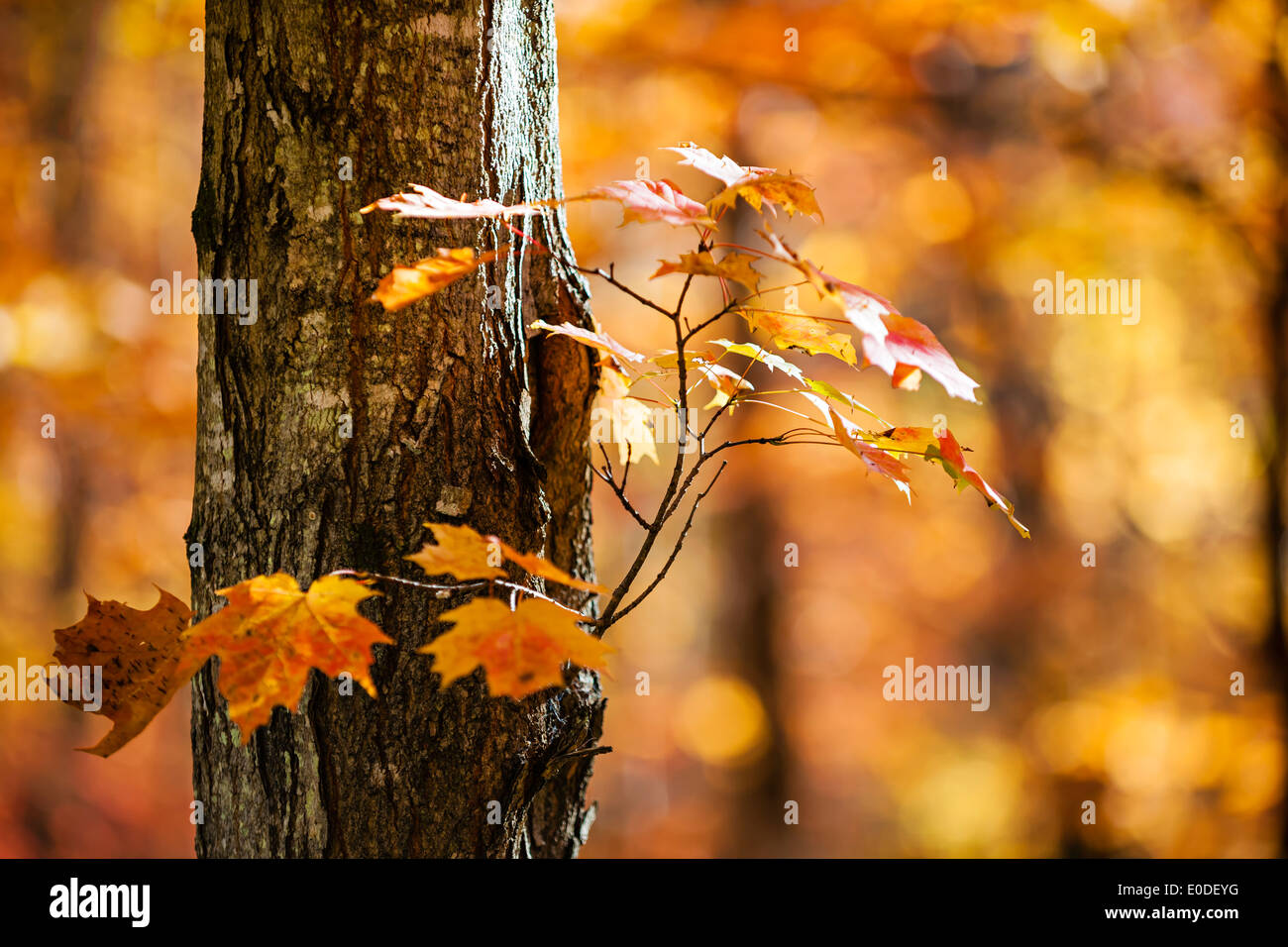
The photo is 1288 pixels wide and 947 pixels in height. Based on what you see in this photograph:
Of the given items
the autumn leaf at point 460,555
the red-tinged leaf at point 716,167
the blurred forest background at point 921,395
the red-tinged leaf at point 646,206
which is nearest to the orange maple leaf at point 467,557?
the autumn leaf at point 460,555

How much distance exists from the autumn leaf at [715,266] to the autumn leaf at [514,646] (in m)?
0.32

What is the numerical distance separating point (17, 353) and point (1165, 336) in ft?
20.6

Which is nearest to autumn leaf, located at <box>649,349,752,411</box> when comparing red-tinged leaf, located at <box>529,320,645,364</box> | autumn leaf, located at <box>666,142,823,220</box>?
red-tinged leaf, located at <box>529,320,645,364</box>

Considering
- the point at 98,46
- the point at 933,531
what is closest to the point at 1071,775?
the point at 933,531

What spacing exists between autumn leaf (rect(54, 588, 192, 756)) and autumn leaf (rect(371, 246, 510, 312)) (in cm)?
45

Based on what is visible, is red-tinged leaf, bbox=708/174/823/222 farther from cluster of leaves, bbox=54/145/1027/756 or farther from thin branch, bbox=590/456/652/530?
thin branch, bbox=590/456/652/530

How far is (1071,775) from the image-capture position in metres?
4.67

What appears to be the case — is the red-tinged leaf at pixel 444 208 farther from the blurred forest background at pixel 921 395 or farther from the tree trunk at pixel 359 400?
the blurred forest background at pixel 921 395

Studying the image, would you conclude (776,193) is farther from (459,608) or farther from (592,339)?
(459,608)

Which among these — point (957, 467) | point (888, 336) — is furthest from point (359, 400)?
point (957, 467)

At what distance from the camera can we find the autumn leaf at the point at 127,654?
2.72 feet

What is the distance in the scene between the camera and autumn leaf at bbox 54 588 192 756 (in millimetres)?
830

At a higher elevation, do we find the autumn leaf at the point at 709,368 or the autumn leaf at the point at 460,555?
the autumn leaf at the point at 709,368
